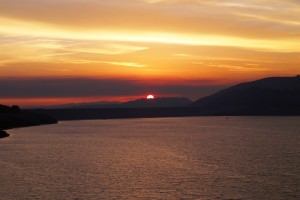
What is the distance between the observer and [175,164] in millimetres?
78438

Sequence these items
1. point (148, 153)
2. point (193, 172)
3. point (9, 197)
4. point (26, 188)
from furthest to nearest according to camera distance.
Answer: point (148, 153)
point (193, 172)
point (26, 188)
point (9, 197)

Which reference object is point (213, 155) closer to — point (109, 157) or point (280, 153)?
point (280, 153)

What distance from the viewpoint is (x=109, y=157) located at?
89.6 m

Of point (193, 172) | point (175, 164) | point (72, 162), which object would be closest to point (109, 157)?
point (72, 162)

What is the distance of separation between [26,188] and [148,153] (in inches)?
1725

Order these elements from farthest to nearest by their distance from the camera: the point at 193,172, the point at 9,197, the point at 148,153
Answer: the point at 148,153, the point at 193,172, the point at 9,197

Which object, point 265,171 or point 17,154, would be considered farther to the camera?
point 17,154

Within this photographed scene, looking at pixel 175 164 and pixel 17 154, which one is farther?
pixel 17 154

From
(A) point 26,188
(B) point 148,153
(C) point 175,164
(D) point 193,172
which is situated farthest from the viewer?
(B) point 148,153

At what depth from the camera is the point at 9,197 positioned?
2009 inches

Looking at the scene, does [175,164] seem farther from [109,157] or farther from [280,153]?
[280,153]

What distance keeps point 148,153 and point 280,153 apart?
83.8ft

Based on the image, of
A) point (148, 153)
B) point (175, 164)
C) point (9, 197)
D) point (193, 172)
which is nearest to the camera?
point (9, 197)

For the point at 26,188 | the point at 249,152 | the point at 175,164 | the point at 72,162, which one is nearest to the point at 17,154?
the point at 72,162
